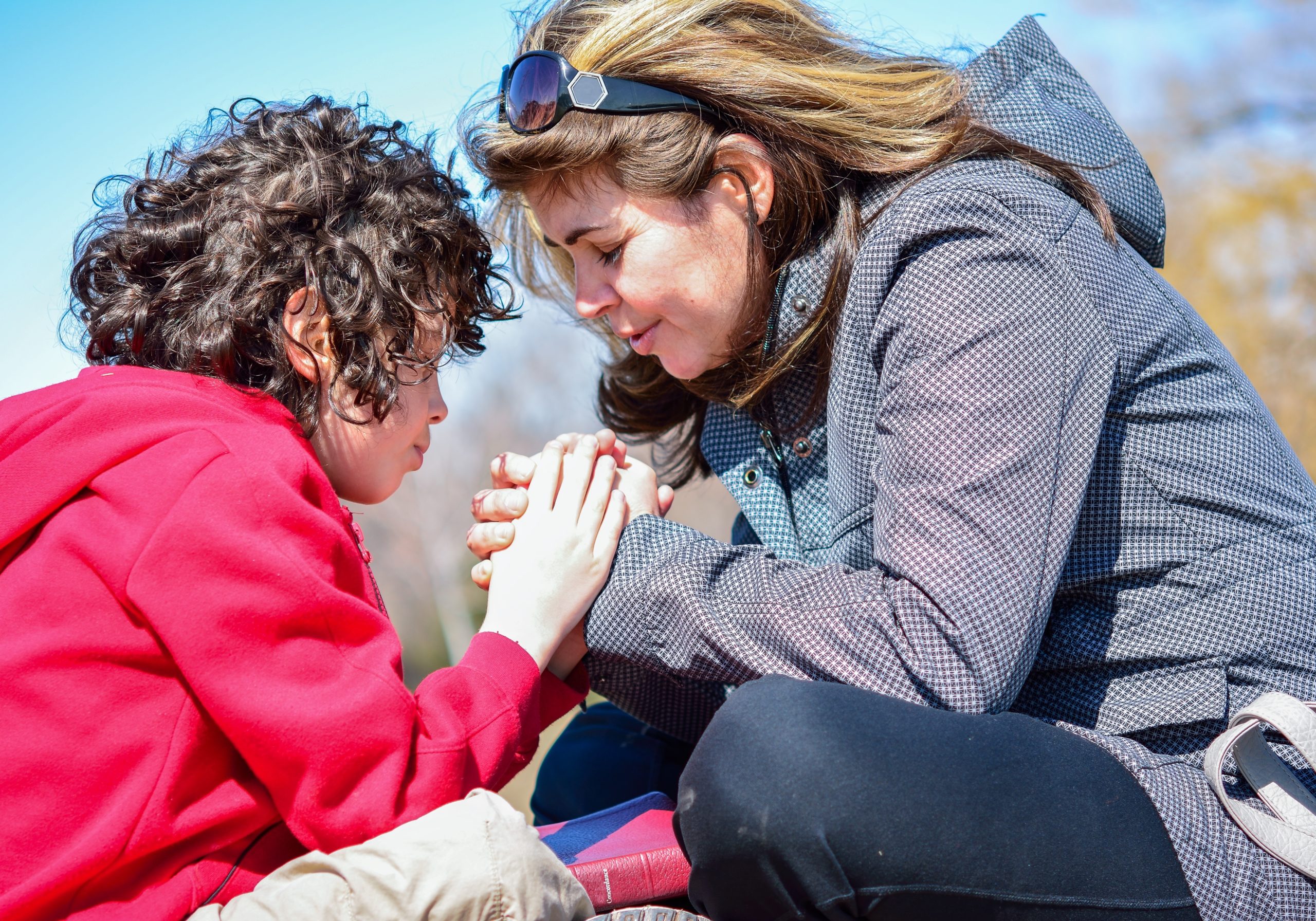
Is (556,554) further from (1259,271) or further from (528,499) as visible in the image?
(1259,271)

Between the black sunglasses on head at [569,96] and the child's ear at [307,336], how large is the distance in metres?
0.52

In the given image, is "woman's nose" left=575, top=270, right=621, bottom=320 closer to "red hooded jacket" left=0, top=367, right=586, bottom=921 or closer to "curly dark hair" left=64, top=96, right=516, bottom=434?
"curly dark hair" left=64, top=96, right=516, bottom=434

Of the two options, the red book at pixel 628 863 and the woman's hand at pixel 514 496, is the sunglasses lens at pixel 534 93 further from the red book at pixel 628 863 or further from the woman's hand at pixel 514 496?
the red book at pixel 628 863

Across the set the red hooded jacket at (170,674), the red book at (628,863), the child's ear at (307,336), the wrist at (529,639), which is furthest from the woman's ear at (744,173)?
the red book at (628,863)

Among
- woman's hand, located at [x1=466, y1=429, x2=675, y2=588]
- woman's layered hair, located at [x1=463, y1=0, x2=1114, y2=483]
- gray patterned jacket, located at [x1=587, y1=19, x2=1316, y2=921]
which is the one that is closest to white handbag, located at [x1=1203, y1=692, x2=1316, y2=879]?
gray patterned jacket, located at [x1=587, y1=19, x2=1316, y2=921]

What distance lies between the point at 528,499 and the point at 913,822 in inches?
37.3

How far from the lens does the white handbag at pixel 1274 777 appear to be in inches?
53.4

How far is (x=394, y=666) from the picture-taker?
1504 mm

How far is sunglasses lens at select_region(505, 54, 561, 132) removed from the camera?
197cm

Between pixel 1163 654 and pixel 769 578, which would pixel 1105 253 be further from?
pixel 769 578

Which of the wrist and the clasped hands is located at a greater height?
the clasped hands

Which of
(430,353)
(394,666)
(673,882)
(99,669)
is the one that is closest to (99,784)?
(99,669)

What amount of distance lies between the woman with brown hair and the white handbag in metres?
0.03

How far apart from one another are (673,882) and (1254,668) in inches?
36.1
